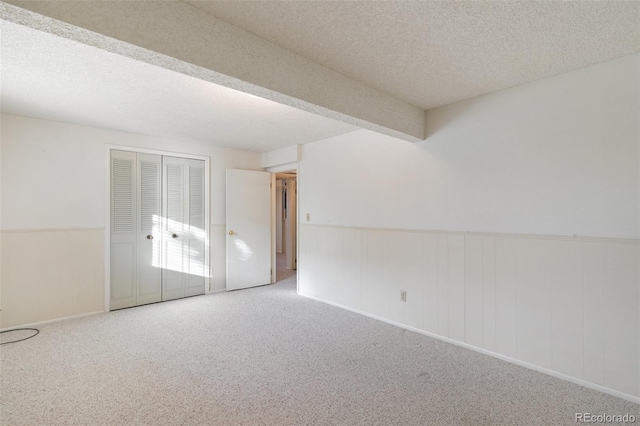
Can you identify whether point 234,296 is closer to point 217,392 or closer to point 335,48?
point 217,392

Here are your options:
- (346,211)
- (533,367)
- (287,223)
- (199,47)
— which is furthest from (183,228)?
(533,367)

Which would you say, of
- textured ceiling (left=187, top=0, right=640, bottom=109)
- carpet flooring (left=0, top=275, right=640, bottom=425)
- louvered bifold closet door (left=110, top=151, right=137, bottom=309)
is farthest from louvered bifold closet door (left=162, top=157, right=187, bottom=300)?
textured ceiling (left=187, top=0, right=640, bottom=109)

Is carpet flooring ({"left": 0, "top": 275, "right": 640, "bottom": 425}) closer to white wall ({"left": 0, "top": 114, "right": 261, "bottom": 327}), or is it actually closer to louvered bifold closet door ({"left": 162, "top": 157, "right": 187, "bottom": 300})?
white wall ({"left": 0, "top": 114, "right": 261, "bottom": 327})

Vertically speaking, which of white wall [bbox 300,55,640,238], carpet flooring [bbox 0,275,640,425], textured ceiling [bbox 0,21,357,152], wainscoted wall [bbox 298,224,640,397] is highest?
textured ceiling [bbox 0,21,357,152]

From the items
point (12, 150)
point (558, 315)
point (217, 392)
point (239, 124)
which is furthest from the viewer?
point (239, 124)

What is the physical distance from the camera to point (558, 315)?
235 centimetres

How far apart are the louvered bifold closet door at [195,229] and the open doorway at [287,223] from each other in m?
1.53

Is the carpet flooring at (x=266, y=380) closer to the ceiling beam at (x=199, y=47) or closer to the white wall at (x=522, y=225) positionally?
the white wall at (x=522, y=225)

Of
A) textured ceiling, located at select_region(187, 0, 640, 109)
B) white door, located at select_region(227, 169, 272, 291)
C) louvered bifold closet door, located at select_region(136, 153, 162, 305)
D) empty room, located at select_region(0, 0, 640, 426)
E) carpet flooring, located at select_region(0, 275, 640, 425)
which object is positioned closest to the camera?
textured ceiling, located at select_region(187, 0, 640, 109)

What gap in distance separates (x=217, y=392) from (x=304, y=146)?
3.45 metres

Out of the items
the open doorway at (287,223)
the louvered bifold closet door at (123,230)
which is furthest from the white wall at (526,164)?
the louvered bifold closet door at (123,230)

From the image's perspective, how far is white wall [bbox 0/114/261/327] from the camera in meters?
3.28

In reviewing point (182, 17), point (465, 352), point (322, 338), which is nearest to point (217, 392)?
point (322, 338)

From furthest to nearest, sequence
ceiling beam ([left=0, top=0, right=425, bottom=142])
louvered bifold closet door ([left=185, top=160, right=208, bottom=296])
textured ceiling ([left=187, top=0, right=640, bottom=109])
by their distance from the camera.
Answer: louvered bifold closet door ([left=185, top=160, right=208, bottom=296]) < textured ceiling ([left=187, top=0, right=640, bottom=109]) < ceiling beam ([left=0, top=0, right=425, bottom=142])
